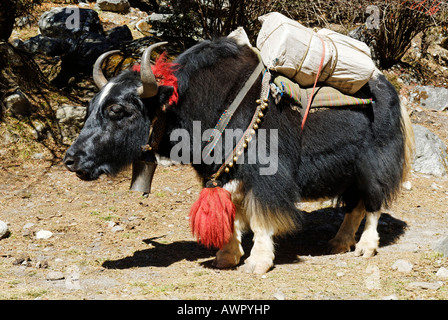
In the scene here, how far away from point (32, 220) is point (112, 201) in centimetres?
76

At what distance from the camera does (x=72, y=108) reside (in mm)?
5773

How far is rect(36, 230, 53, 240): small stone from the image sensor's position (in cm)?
350

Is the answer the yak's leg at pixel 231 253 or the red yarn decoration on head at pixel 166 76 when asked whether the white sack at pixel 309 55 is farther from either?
the yak's leg at pixel 231 253

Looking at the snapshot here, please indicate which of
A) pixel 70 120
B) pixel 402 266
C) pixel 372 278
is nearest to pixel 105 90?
pixel 372 278

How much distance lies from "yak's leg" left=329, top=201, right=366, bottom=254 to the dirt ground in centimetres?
12

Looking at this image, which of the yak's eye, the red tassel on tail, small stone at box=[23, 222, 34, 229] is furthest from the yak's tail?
small stone at box=[23, 222, 34, 229]

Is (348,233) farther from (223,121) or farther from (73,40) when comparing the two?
(73,40)

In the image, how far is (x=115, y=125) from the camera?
2746 mm

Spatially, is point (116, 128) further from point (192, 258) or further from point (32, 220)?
point (32, 220)

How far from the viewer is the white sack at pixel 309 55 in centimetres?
287

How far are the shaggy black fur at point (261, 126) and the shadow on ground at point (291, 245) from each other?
44 centimetres

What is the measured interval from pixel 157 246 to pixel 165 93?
4.09 ft

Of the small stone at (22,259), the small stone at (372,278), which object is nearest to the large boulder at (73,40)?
the small stone at (22,259)

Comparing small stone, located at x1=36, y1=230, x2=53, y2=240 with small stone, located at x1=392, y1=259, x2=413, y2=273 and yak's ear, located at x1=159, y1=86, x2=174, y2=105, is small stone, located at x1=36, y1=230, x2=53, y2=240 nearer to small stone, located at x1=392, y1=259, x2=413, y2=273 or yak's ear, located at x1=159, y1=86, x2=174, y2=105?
yak's ear, located at x1=159, y1=86, x2=174, y2=105
